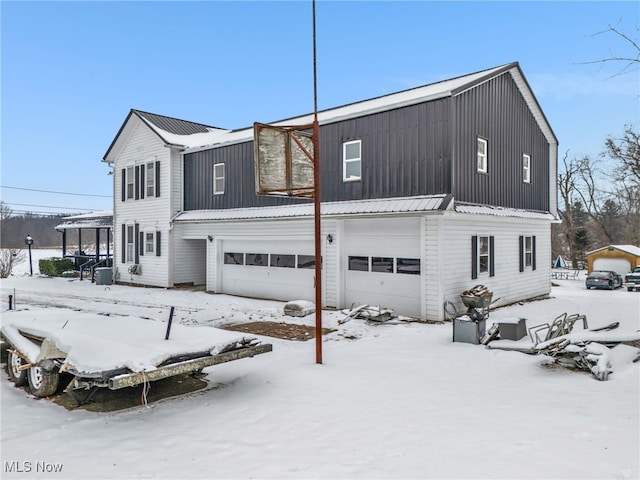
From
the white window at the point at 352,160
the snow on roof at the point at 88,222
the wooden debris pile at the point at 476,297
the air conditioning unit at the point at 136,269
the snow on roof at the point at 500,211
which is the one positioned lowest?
the wooden debris pile at the point at 476,297

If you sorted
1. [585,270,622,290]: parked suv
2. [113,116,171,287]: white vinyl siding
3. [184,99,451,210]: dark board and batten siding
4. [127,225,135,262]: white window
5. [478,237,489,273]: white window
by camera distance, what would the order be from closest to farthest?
1. [184,99,451,210]: dark board and batten siding
2. [478,237,489,273]: white window
3. [113,116,171,287]: white vinyl siding
4. [127,225,135,262]: white window
5. [585,270,622,290]: parked suv

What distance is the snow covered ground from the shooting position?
12.9 ft

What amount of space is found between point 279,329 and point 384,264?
4176 millimetres

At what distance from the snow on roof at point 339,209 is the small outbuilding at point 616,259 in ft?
73.4

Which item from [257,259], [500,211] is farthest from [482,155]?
[257,259]

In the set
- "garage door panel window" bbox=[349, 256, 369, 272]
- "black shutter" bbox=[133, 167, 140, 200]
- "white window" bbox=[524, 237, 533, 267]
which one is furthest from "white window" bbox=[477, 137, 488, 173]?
"black shutter" bbox=[133, 167, 140, 200]

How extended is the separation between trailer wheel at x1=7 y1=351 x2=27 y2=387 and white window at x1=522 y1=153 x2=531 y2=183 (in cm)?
1653

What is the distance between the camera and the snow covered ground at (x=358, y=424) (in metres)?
3.94

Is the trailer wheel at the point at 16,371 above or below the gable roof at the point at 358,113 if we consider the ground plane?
below

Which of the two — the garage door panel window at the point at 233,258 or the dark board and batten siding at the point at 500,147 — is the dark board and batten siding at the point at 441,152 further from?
the garage door panel window at the point at 233,258

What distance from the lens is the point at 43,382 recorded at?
599 cm

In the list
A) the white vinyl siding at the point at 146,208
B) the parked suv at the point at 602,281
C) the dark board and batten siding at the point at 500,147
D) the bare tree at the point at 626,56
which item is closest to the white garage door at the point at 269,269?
the white vinyl siding at the point at 146,208

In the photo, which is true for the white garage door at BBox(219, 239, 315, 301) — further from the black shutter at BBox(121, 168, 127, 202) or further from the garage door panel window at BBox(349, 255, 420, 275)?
the black shutter at BBox(121, 168, 127, 202)

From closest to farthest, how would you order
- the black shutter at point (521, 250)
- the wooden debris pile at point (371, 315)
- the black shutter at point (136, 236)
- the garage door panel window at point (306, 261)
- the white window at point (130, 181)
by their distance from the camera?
the wooden debris pile at point (371, 315)
the garage door panel window at point (306, 261)
the black shutter at point (521, 250)
the black shutter at point (136, 236)
the white window at point (130, 181)
